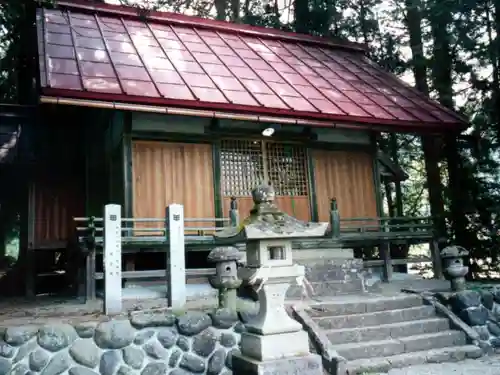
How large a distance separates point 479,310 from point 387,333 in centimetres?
177

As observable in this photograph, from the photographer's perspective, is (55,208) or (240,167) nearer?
(240,167)

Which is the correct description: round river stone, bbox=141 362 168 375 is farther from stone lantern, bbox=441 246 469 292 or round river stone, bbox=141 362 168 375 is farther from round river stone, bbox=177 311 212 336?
stone lantern, bbox=441 246 469 292

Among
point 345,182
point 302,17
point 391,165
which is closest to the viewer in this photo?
point 345,182

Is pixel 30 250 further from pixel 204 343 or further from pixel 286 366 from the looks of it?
pixel 286 366

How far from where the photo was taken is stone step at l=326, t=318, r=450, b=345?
6.23 meters

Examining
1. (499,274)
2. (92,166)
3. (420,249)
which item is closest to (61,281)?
(92,166)

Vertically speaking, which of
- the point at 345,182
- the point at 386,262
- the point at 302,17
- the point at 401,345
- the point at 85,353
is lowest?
the point at 401,345

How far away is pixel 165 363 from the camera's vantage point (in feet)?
17.8

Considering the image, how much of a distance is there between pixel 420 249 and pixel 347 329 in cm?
1682

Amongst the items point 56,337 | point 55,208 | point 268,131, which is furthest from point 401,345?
point 55,208

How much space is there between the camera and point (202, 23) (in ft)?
40.4

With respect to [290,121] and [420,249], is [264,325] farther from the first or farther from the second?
[420,249]

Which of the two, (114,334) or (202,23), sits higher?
(202,23)

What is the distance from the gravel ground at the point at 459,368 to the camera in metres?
5.76
